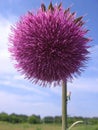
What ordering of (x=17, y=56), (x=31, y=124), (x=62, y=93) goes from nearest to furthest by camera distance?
1. (x=62, y=93)
2. (x=17, y=56)
3. (x=31, y=124)

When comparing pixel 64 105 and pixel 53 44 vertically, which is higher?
pixel 53 44

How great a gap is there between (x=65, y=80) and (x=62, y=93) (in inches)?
3.5

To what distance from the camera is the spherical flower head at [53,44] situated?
2.53m

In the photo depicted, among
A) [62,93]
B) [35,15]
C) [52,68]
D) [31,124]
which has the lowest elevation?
[62,93]

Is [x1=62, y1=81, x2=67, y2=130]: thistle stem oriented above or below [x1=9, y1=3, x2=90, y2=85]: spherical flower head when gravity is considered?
below

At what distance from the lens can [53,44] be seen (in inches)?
101

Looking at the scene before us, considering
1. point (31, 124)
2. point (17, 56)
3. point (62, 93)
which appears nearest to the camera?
point (62, 93)

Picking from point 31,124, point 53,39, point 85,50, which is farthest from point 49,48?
point 31,124

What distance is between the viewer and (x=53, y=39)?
256 centimetres

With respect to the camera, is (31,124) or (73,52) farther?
(31,124)

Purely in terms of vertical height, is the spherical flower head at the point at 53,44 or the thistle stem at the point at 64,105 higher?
the spherical flower head at the point at 53,44

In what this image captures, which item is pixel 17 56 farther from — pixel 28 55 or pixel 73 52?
pixel 73 52

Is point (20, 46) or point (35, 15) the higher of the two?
point (35, 15)

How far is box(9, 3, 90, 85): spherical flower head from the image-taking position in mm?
2531
